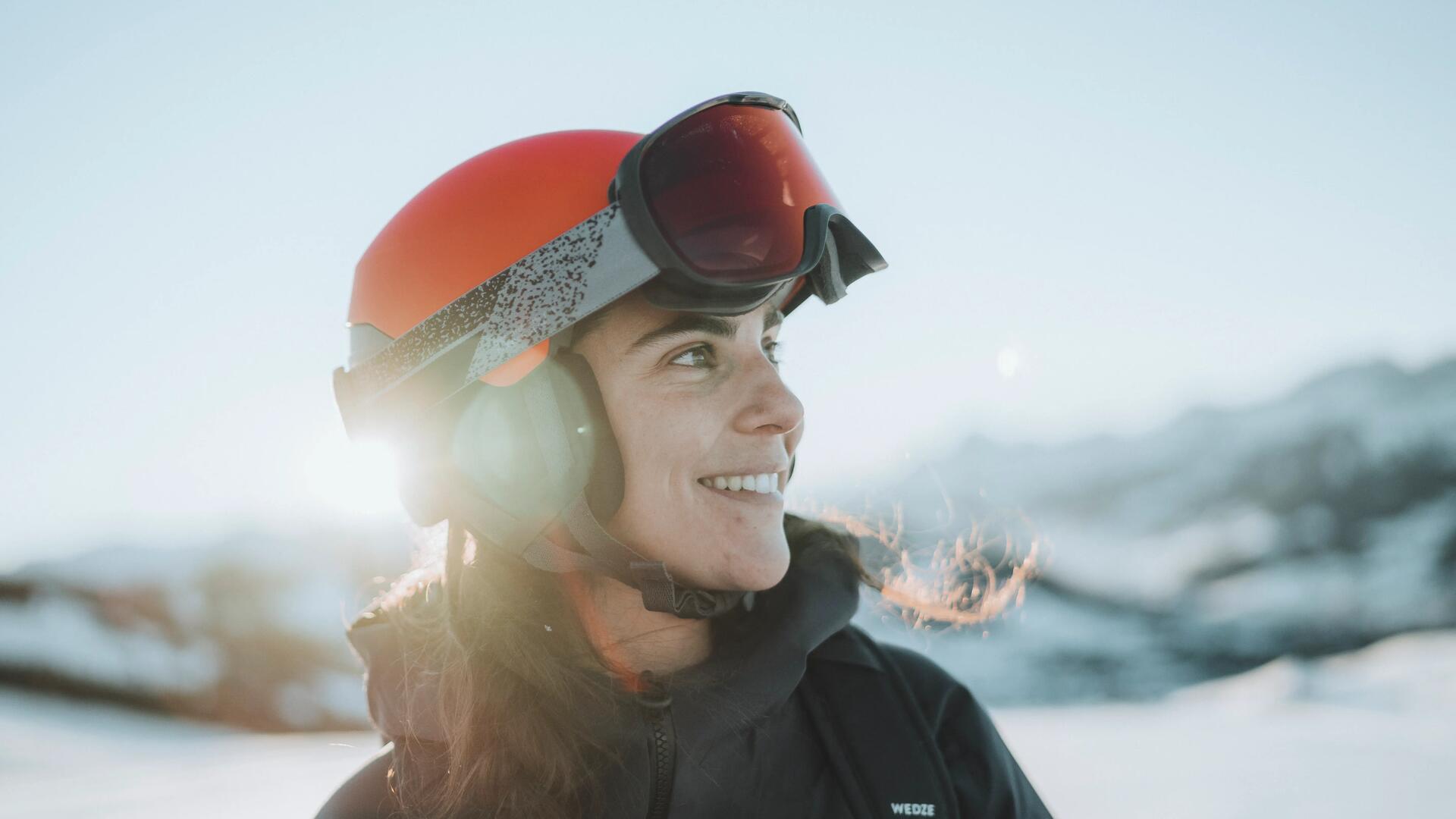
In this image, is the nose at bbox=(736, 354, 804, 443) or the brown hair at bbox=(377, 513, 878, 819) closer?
the brown hair at bbox=(377, 513, 878, 819)

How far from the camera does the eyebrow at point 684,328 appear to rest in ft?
6.46

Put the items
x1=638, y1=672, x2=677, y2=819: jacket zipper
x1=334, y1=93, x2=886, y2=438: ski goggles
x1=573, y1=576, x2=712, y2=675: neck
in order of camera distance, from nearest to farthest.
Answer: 1. x1=638, y1=672, x2=677, y2=819: jacket zipper
2. x1=334, y1=93, x2=886, y2=438: ski goggles
3. x1=573, y1=576, x2=712, y2=675: neck

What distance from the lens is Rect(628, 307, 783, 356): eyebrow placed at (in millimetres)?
1969

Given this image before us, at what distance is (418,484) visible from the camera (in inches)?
87.0

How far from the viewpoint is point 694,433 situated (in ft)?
6.34

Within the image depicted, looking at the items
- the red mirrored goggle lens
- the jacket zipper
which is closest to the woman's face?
the red mirrored goggle lens

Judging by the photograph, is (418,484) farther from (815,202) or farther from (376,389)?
(815,202)

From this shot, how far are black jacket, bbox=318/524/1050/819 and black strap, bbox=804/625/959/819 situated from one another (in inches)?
0.5

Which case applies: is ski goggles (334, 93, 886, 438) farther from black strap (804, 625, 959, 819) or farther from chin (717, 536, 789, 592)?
black strap (804, 625, 959, 819)

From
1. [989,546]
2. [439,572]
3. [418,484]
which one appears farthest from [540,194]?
[989,546]

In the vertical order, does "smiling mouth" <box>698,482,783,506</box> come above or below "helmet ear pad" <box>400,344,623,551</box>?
below

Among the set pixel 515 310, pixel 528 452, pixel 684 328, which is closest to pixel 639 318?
pixel 684 328

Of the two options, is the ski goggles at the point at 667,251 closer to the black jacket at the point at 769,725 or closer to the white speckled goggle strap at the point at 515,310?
the white speckled goggle strap at the point at 515,310

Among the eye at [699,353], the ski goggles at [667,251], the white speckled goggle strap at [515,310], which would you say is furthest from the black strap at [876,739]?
the white speckled goggle strap at [515,310]
